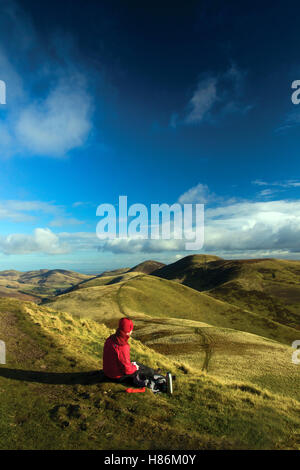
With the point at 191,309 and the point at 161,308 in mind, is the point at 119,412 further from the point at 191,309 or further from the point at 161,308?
the point at 191,309

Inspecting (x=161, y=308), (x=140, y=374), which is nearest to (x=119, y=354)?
(x=140, y=374)

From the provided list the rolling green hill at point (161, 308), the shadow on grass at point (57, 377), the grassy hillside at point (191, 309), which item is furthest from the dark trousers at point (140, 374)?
the grassy hillside at point (191, 309)

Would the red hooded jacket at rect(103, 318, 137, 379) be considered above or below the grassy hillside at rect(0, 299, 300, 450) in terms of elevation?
above

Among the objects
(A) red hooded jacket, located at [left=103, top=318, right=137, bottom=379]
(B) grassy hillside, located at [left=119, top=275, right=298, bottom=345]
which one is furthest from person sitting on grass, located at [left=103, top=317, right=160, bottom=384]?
(B) grassy hillside, located at [left=119, top=275, right=298, bottom=345]

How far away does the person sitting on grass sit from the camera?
12.0m

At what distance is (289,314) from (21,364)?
14319 cm

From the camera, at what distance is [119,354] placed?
12.2 m

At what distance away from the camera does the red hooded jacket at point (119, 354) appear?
1205 centimetres

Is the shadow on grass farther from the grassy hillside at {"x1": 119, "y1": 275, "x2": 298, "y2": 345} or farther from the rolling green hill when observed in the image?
the grassy hillside at {"x1": 119, "y1": 275, "x2": 298, "y2": 345}

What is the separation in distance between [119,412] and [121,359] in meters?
2.39

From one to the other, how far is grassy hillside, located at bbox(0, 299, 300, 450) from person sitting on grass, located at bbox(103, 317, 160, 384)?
2.23 ft

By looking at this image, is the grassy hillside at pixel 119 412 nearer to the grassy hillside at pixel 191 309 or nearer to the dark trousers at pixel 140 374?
the dark trousers at pixel 140 374
